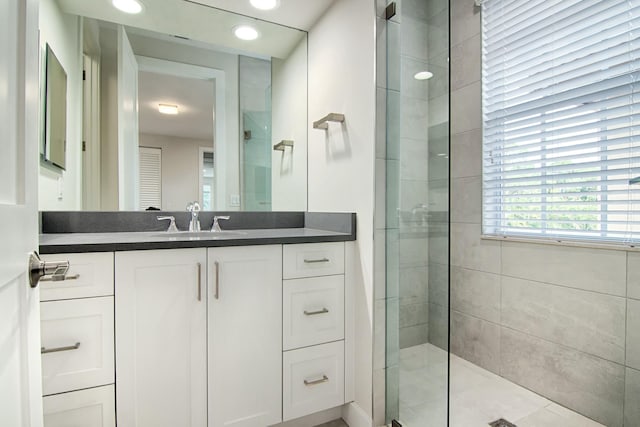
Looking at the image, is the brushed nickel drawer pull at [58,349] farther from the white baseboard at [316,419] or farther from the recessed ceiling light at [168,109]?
the recessed ceiling light at [168,109]

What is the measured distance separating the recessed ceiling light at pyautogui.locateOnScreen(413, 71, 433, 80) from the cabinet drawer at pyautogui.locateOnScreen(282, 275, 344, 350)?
98cm

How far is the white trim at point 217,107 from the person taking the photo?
6.39ft

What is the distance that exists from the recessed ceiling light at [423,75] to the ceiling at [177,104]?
1.26 meters

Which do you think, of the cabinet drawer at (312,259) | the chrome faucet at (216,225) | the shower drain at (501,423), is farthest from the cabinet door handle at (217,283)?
the shower drain at (501,423)

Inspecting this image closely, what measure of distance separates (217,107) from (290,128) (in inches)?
19.3

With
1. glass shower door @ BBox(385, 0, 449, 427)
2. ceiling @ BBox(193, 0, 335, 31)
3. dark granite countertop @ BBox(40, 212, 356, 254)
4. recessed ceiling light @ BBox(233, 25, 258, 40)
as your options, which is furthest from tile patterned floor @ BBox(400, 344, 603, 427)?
recessed ceiling light @ BBox(233, 25, 258, 40)

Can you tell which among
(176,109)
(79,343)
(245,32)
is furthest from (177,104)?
(79,343)

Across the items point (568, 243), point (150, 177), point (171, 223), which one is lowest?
point (568, 243)

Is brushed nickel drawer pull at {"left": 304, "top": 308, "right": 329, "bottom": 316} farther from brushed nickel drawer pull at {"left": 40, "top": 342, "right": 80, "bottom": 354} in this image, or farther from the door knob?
the door knob

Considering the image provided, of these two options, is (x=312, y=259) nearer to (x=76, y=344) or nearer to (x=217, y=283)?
(x=217, y=283)

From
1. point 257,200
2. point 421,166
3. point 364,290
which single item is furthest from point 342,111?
point 364,290

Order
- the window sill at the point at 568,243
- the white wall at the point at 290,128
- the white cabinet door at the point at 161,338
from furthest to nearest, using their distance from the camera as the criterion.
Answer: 1. the white wall at the point at 290,128
2. the window sill at the point at 568,243
3. the white cabinet door at the point at 161,338

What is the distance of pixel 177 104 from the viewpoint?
6.39ft

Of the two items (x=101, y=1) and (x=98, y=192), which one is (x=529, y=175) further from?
(x=101, y=1)
